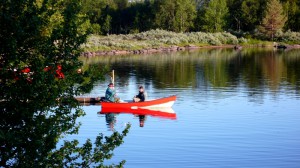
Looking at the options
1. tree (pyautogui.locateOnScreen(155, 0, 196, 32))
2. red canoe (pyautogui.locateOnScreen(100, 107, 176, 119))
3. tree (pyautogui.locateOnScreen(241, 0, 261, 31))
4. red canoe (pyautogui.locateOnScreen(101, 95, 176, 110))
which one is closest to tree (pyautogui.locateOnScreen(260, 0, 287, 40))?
tree (pyautogui.locateOnScreen(241, 0, 261, 31))

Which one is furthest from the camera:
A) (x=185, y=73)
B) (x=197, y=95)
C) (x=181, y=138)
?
(x=185, y=73)

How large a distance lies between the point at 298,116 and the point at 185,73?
32.2 m

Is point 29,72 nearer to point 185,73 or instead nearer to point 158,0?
point 185,73

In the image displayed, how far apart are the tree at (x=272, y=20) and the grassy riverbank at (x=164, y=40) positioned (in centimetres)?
260

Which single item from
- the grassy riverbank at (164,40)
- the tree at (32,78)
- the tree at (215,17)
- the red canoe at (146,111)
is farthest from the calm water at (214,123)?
the tree at (215,17)

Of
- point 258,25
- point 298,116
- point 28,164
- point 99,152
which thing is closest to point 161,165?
point 99,152

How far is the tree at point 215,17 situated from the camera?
5906 inches

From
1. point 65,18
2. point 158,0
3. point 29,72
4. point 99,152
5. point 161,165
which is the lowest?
point 161,165

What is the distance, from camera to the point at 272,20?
13750 cm

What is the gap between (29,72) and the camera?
15719 mm

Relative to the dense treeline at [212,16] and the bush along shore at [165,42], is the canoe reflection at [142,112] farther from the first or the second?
the dense treeline at [212,16]

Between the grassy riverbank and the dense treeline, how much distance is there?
597cm

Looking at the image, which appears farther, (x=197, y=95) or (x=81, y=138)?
(x=197, y=95)

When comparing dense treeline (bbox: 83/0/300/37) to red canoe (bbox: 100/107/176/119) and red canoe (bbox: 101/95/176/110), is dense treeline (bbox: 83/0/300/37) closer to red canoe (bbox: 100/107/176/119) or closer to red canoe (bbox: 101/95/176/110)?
red canoe (bbox: 101/95/176/110)
